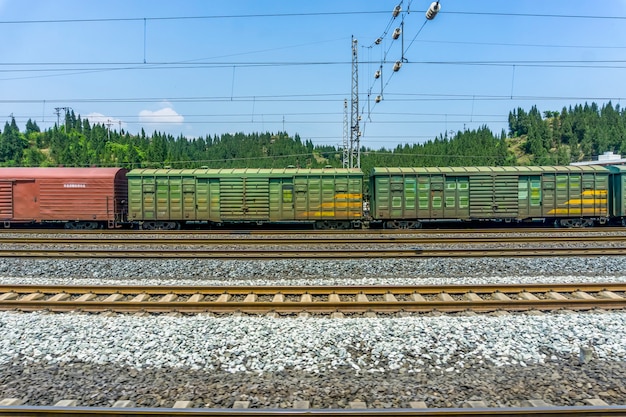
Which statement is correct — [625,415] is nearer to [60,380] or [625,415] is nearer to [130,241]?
[60,380]

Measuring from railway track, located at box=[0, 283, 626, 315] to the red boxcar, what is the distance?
1312 cm

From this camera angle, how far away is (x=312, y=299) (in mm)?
9211

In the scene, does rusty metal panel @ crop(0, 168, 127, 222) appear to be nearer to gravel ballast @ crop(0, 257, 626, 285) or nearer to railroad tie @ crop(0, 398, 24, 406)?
gravel ballast @ crop(0, 257, 626, 285)

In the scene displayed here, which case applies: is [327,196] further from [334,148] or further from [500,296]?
[334,148]

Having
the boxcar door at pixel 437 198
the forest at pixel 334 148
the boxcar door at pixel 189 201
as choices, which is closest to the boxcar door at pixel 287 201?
the boxcar door at pixel 189 201

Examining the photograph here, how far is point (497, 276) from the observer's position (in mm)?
11141

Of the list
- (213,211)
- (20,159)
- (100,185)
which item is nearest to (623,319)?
(213,211)

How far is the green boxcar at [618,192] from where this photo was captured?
71.9 ft

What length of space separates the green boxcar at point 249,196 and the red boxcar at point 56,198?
1.38 metres

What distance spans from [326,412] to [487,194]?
19.6 metres

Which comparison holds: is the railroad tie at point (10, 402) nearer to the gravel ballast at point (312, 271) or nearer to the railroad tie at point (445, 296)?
the gravel ballast at point (312, 271)

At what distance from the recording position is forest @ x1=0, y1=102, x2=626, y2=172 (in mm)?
114000

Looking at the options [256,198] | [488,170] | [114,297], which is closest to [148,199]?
[256,198]

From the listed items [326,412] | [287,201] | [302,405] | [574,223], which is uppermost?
[287,201]
